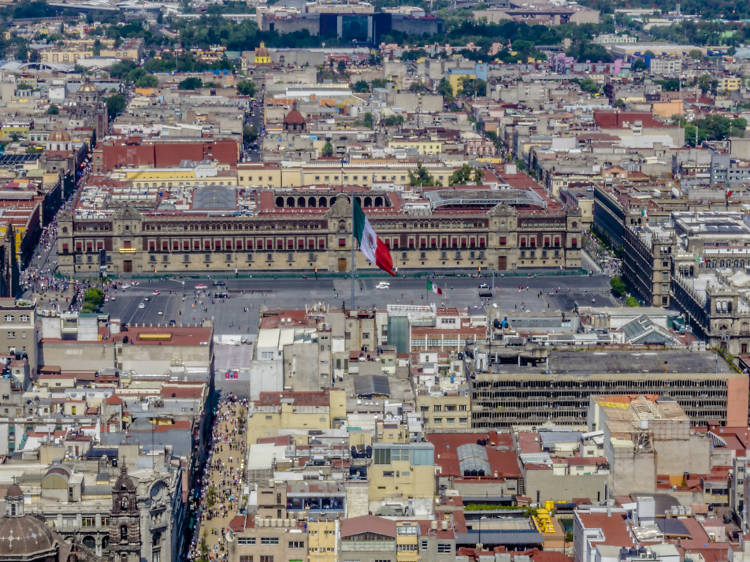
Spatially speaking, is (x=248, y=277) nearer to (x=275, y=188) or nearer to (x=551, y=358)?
(x=275, y=188)

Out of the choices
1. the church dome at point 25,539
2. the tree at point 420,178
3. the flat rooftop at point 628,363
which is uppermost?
the church dome at point 25,539

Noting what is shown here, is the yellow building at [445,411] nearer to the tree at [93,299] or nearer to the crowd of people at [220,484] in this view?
the crowd of people at [220,484]

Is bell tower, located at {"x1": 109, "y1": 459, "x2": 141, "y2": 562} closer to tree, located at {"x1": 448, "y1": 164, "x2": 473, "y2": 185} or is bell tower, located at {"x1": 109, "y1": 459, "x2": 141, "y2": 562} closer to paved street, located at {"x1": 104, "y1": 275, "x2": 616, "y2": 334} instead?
paved street, located at {"x1": 104, "y1": 275, "x2": 616, "y2": 334}

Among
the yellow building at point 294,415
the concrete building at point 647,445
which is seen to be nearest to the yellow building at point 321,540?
the yellow building at point 294,415

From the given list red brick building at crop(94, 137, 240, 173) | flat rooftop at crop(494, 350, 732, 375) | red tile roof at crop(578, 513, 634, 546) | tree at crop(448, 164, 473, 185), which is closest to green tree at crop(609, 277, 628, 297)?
tree at crop(448, 164, 473, 185)

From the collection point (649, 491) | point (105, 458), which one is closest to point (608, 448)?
point (649, 491)

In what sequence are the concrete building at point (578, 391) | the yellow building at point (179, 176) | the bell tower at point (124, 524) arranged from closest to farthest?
the bell tower at point (124, 524) < the concrete building at point (578, 391) < the yellow building at point (179, 176)

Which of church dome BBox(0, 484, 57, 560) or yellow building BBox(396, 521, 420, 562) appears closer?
church dome BBox(0, 484, 57, 560)
